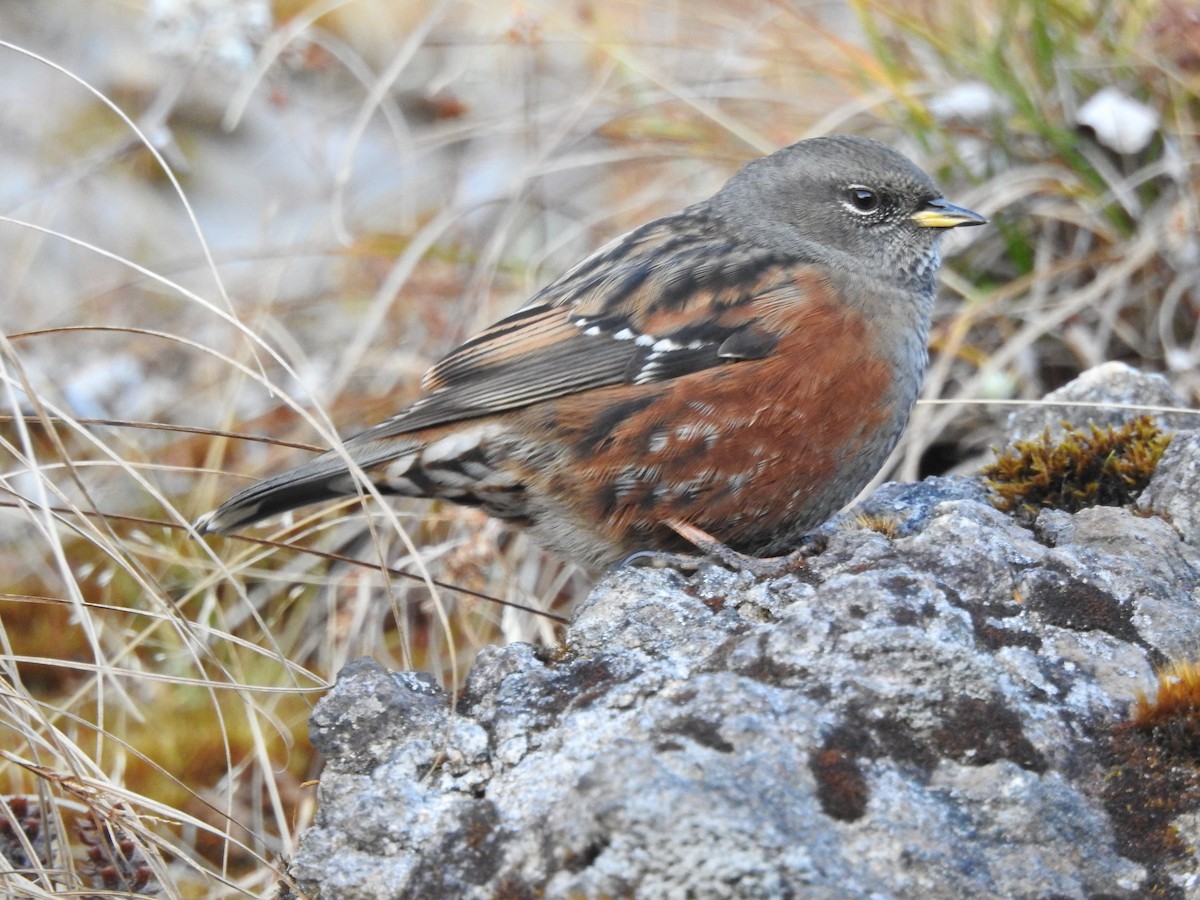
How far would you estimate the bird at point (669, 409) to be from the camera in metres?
3.70

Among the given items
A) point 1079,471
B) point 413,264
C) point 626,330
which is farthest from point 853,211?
point 413,264

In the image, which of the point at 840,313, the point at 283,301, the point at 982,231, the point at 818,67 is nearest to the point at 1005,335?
the point at 982,231

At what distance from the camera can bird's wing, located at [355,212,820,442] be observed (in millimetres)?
3859

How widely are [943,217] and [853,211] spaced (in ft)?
0.94

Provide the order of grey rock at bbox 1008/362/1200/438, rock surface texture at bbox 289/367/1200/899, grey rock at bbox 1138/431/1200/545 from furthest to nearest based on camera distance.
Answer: grey rock at bbox 1008/362/1200/438 < grey rock at bbox 1138/431/1200/545 < rock surface texture at bbox 289/367/1200/899

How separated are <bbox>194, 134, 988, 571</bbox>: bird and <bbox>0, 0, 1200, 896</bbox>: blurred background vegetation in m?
0.50

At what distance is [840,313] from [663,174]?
313cm

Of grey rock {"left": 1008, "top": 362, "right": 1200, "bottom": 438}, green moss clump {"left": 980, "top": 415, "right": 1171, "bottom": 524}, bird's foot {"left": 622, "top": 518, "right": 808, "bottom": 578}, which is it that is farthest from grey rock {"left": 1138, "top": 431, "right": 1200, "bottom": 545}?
bird's foot {"left": 622, "top": 518, "right": 808, "bottom": 578}

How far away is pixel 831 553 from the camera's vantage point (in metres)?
2.99

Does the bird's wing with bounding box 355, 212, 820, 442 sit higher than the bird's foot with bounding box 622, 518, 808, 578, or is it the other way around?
the bird's wing with bounding box 355, 212, 820, 442

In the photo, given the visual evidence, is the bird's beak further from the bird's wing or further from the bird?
the bird's wing

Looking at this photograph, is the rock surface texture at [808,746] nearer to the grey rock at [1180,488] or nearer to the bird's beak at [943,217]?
the grey rock at [1180,488]

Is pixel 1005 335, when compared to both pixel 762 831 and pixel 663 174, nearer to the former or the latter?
pixel 663 174

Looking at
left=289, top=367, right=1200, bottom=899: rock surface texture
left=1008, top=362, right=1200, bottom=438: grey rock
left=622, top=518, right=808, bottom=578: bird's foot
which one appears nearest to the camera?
left=289, top=367, right=1200, bottom=899: rock surface texture
